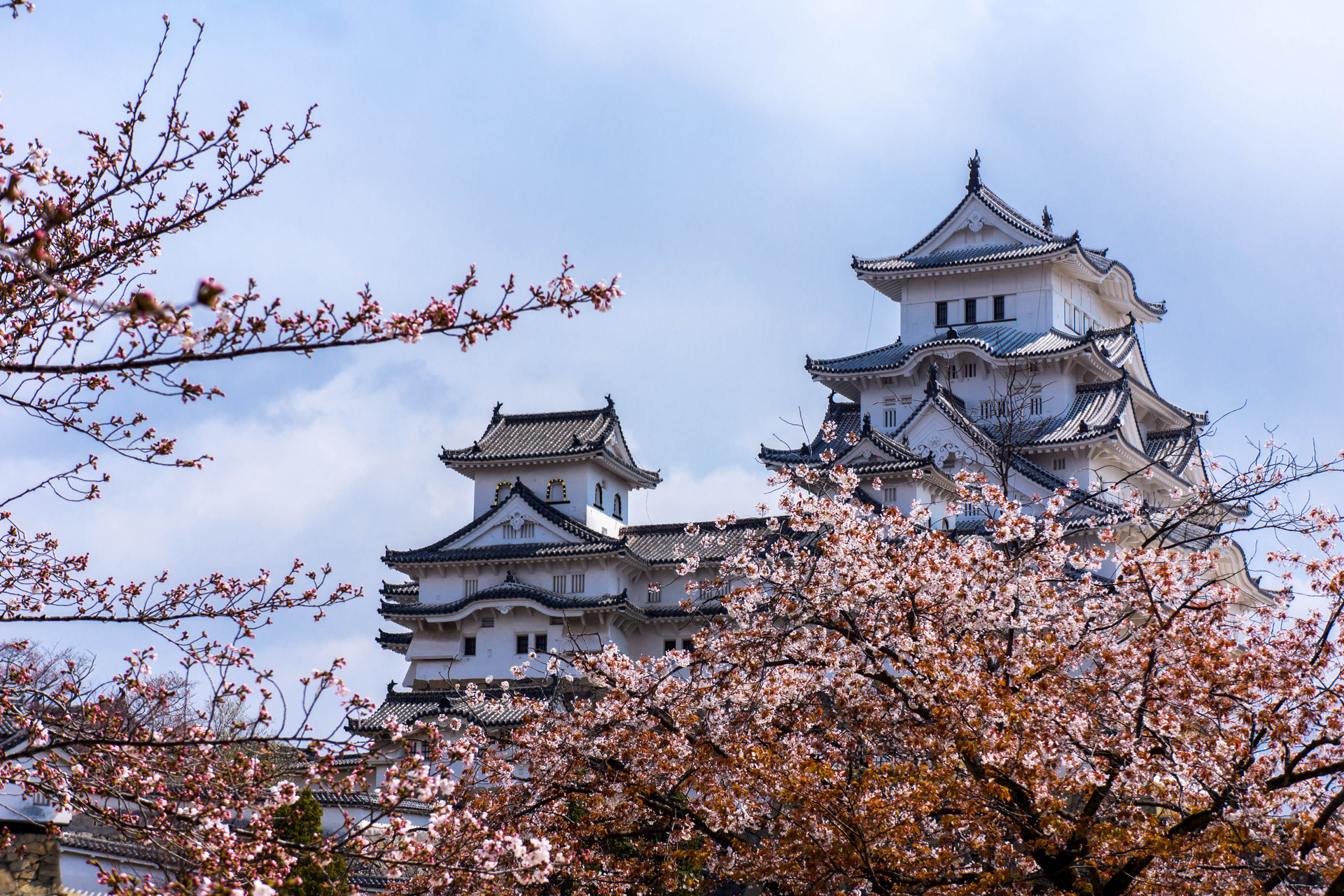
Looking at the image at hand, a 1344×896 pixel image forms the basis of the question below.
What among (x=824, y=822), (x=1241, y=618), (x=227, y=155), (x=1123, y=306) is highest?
(x=1123, y=306)

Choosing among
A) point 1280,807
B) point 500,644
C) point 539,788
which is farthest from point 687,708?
point 500,644

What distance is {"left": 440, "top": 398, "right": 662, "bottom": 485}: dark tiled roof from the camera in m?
45.4

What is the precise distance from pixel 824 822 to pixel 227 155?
7.71 meters

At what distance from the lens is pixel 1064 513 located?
34625mm

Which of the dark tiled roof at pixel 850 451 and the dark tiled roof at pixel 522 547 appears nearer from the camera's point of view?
the dark tiled roof at pixel 850 451

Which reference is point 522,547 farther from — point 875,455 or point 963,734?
point 963,734

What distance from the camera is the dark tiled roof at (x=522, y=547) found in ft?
141

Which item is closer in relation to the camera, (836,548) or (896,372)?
(836,548)

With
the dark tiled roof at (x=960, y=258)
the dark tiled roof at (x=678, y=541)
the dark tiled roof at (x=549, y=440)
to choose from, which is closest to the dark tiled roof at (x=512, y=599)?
the dark tiled roof at (x=678, y=541)

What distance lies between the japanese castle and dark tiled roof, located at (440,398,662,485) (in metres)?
0.08

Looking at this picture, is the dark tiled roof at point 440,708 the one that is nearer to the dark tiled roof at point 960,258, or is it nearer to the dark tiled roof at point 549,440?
the dark tiled roof at point 549,440

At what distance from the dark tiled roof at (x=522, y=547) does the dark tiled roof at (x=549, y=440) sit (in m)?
1.60

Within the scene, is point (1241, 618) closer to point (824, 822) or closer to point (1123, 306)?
point (824, 822)

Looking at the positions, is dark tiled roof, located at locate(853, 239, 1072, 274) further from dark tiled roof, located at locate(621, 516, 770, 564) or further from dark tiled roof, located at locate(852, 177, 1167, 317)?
dark tiled roof, located at locate(621, 516, 770, 564)
